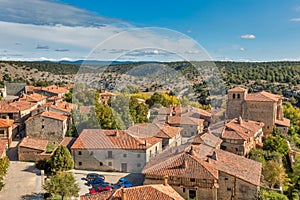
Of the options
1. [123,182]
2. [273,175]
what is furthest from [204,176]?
[273,175]

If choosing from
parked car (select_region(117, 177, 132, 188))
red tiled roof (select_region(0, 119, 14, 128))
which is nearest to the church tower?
parked car (select_region(117, 177, 132, 188))

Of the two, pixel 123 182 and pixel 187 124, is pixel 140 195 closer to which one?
pixel 123 182

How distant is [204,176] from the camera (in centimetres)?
1861

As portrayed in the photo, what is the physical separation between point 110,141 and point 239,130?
13.7m

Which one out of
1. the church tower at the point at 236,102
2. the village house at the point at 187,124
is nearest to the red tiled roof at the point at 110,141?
the village house at the point at 187,124

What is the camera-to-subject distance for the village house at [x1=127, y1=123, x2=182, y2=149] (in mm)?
26297

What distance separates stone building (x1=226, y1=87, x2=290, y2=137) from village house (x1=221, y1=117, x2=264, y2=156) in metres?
4.86

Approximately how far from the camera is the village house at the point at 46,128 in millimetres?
30391

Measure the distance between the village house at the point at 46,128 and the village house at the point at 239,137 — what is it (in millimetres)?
16094

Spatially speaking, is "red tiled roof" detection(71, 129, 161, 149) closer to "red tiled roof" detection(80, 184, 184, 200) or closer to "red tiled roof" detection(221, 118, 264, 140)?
"red tiled roof" detection(221, 118, 264, 140)

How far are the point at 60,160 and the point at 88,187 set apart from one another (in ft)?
11.2

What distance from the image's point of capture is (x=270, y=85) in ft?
240

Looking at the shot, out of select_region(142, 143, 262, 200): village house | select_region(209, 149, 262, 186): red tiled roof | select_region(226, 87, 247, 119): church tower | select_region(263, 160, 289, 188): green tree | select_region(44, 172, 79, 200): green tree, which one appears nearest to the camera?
select_region(44, 172, 79, 200): green tree

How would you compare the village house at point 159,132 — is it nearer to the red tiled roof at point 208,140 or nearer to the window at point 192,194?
the red tiled roof at point 208,140
